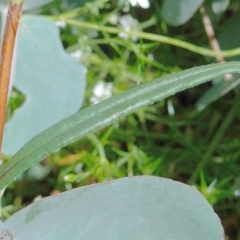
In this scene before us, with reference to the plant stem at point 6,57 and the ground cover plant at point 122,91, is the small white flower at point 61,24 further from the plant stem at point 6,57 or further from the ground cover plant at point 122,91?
the plant stem at point 6,57

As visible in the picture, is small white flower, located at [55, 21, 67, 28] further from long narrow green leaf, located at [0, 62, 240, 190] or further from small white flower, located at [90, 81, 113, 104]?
long narrow green leaf, located at [0, 62, 240, 190]

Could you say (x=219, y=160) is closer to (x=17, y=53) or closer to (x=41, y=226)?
(x=17, y=53)

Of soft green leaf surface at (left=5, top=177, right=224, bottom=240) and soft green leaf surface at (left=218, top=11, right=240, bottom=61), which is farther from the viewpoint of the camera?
soft green leaf surface at (left=218, top=11, right=240, bottom=61)

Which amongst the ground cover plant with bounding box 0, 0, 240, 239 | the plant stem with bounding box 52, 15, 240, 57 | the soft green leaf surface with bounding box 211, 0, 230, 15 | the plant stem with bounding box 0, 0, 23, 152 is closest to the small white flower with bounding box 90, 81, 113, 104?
the ground cover plant with bounding box 0, 0, 240, 239

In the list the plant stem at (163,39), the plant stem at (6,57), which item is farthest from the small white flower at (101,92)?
the plant stem at (6,57)

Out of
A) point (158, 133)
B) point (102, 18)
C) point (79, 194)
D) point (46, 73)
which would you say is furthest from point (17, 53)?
point (79, 194)

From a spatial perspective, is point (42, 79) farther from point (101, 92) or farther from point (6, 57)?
point (6, 57)

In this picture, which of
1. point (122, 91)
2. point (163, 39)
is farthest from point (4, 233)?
point (163, 39)
